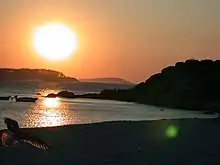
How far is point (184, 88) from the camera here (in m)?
100

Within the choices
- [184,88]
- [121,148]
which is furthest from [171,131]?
[184,88]

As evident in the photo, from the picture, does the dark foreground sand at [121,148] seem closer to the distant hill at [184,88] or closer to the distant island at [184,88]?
the distant island at [184,88]

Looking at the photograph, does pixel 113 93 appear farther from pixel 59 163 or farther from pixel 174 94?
pixel 59 163

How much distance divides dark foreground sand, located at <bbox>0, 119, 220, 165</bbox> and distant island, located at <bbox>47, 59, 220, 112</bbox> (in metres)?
49.7

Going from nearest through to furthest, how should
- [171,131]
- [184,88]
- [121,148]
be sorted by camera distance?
[121,148] < [171,131] < [184,88]

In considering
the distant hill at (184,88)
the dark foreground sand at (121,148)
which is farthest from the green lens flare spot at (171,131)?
the distant hill at (184,88)

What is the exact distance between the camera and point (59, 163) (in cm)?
2039

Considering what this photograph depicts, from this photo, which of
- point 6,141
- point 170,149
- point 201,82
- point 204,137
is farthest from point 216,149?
point 201,82

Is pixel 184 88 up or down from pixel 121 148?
up

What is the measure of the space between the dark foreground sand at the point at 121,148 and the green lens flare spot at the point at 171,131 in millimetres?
270

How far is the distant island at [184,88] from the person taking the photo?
305ft

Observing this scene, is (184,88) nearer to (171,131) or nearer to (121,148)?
(171,131)

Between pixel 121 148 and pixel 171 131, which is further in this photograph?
pixel 171 131

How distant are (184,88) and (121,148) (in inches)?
3052
